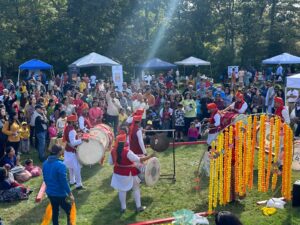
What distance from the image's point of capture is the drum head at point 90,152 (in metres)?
11.6

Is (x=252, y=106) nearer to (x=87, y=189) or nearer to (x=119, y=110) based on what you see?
(x=119, y=110)

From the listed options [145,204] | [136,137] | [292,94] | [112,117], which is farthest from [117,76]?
[145,204]

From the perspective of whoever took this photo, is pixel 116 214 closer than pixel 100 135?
Yes

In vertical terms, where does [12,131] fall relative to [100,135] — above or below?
above

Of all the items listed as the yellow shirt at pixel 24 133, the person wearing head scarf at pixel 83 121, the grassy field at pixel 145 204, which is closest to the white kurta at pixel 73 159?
the grassy field at pixel 145 204

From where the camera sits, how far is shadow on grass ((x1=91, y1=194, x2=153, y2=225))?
8.95 metres

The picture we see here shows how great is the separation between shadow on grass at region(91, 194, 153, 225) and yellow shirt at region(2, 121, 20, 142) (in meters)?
4.27

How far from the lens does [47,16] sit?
33406mm

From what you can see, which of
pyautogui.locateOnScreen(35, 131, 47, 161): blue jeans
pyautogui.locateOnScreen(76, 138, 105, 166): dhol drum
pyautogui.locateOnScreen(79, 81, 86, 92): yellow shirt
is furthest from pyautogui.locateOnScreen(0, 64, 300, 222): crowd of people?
pyautogui.locateOnScreen(79, 81, 86, 92): yellow shirt

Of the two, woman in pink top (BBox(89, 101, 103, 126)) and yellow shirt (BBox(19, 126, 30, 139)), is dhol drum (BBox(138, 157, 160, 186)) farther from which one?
yellow shirt (BBox(19, 126, 30, 139))

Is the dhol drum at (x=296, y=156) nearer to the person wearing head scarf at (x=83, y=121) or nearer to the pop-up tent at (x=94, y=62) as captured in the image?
the person wearing head scarf at (x=83, y=121)

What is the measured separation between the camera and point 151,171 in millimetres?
9961

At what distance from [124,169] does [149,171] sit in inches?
38.9

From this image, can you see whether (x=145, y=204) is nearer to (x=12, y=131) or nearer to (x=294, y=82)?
(x=12, y=131)
